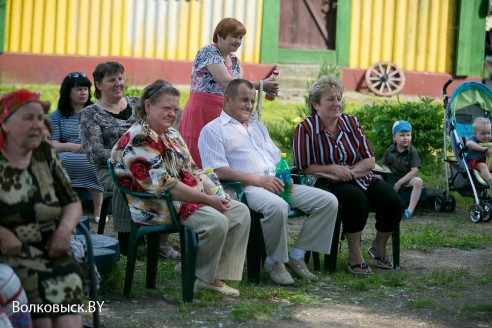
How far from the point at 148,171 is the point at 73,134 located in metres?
2.60

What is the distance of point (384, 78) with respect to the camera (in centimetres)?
1617

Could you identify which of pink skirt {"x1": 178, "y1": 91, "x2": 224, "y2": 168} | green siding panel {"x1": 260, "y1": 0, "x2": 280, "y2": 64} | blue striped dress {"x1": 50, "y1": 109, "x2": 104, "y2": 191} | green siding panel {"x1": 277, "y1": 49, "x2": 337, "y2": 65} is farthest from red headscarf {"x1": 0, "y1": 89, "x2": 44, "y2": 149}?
green siding panel {"x1": 277, "y1": 49, "x2": 337, "y2": 65}

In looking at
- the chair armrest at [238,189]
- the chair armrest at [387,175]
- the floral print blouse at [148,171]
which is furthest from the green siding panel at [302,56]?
the floral print blouse at [148,171]

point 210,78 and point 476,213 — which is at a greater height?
point 210,78

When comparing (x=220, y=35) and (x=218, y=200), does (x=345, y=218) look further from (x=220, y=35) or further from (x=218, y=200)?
(x=220, y=35)

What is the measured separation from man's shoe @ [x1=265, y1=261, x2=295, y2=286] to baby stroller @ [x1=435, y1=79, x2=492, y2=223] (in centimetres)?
352

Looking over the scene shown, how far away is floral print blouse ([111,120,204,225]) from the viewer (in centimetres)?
534

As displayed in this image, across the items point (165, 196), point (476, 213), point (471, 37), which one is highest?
point (471, 37)

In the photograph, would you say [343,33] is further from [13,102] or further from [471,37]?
[13,102]

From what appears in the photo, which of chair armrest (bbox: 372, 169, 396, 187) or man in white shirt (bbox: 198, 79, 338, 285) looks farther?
chair armrest (bbox: 372, 169, 396, 187)

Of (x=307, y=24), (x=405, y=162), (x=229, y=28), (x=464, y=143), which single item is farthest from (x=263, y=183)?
(x=307, y=24)

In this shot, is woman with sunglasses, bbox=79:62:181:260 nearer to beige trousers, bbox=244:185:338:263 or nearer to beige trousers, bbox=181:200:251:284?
beige trousers, bbox=244:185:338:263

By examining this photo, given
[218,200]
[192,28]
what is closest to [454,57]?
[192,28]

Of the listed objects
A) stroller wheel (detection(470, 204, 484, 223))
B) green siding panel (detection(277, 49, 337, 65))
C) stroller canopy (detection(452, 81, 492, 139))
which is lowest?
stroller wheel (detection(470, 204, 484, 223))
